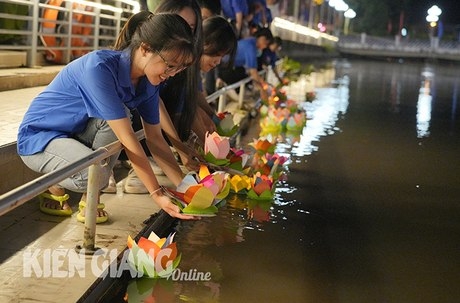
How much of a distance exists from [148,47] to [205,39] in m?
1.77

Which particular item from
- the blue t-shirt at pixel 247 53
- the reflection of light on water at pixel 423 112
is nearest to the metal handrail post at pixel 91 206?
the blue t-shirt at pixel 247 53

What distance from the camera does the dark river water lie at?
4.04 m

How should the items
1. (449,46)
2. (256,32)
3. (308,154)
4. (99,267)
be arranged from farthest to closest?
(449,46) → (256,32) → (308,154) → (99,267)

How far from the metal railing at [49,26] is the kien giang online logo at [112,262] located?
4842 mm

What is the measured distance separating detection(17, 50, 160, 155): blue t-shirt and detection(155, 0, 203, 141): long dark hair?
89cm

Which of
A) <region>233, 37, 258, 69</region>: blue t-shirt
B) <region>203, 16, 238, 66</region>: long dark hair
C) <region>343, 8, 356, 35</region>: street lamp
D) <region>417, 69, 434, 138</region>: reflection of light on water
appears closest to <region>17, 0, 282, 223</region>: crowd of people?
<region>203, 16, 238, 66</region>: long dark hair

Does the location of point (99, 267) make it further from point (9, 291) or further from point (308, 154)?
point (308, 154)

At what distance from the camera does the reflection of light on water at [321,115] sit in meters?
9.21

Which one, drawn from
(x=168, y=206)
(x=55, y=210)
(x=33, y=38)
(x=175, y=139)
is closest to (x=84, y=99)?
(x=168, y=206)

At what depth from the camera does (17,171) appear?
16.5 ft

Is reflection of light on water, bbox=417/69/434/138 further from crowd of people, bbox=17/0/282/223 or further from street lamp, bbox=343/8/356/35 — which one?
street lamp, bbox=343/8/356/35

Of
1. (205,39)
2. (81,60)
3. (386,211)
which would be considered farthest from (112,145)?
(386,211)

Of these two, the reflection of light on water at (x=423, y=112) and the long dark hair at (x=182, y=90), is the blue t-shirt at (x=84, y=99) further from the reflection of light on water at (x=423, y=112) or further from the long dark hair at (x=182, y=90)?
the reflection of light on water at (x=423, y=112)

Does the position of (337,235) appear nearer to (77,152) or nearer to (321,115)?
(77,152)
